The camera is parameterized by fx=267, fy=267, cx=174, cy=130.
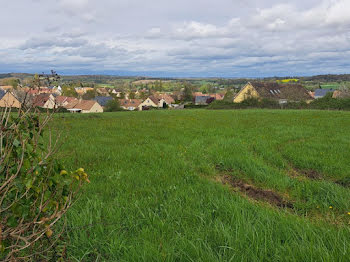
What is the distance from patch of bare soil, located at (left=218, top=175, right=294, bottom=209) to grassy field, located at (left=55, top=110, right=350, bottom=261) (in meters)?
0.02

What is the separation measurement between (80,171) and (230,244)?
1.79 metres

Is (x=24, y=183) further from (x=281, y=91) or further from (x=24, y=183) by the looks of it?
(x=281, y=91)

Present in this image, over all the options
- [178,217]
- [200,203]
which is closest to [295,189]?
[200,203]

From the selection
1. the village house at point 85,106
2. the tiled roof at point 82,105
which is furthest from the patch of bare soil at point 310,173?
the tiled roof at point 82,105

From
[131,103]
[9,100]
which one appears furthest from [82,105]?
[9,100]

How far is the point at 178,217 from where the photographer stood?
12.5ft

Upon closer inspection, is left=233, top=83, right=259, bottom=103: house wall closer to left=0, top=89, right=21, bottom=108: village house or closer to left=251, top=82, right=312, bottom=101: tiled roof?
left=251, top=82, right=312, bottom=101: tiled roof

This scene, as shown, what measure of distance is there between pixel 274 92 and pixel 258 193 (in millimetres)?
53658

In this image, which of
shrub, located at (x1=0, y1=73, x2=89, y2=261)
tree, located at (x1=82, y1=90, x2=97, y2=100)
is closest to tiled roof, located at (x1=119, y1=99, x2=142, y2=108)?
tree, located at (x1=82, y1=90, x2=97, y2=100)

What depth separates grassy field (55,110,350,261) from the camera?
291cm

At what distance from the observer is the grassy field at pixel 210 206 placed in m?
2.91

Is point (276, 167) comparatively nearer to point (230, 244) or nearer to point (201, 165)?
point (201, 165)

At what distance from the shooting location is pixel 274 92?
179 feet

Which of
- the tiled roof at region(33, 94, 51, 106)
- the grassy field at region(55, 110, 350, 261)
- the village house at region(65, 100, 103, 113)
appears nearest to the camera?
the tiled roof at region(33, 94, 51, 106)
